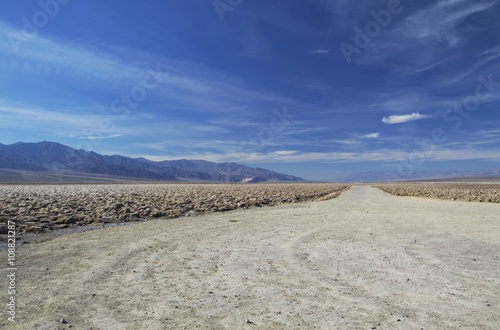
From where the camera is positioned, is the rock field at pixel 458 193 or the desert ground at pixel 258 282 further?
the rock field at pixel 458 193

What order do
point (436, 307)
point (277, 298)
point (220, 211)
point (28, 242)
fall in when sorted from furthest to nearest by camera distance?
point (220, 211)
point (28, 242)
point (277, 298)
point (436, 307)

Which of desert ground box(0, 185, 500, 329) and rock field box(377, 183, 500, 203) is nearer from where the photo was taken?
desert ground box(0, 185, 500, 329)

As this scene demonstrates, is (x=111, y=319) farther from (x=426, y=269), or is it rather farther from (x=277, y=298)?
(x=426, y=269)

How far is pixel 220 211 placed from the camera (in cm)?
1980

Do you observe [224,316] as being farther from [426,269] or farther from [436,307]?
[426,269]

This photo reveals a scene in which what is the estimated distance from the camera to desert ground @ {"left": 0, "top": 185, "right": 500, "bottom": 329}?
15.0 ft

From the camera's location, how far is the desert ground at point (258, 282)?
180 inches

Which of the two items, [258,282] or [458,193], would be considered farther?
[458,193]

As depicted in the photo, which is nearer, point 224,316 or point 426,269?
point 224,316

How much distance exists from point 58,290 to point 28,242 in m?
5.76

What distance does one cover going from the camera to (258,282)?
6.13 metres

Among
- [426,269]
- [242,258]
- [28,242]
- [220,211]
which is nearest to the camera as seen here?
[426,269]

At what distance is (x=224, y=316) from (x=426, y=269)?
489cm

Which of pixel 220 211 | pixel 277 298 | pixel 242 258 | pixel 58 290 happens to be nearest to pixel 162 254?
pixel 242 258
